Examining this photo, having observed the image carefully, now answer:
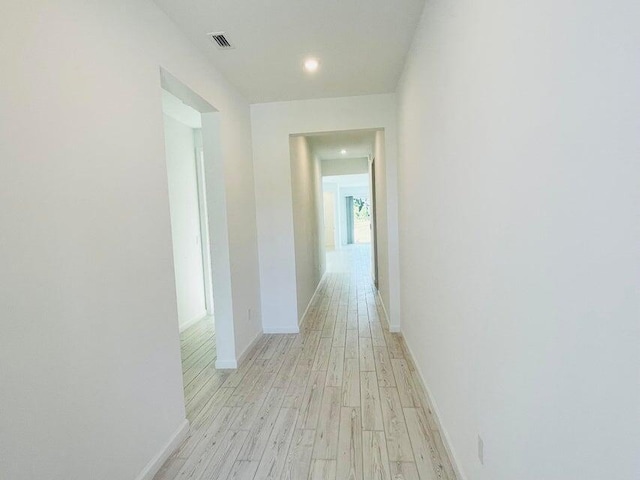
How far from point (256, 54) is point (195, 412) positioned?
2670mm

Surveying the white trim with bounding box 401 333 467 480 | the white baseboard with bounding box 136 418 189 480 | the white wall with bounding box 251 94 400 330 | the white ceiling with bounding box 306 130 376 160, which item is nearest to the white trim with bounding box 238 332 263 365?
the white wall with bounding box 251 94 400 330

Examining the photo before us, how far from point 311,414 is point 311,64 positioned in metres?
2.67

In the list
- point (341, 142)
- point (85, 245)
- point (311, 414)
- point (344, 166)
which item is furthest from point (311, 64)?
point (344, 166)

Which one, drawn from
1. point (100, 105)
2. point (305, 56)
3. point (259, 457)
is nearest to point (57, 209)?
point (100, 105)

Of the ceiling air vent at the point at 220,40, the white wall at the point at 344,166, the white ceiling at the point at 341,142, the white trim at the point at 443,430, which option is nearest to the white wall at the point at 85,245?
the ceiling air vent at the point at 220,40

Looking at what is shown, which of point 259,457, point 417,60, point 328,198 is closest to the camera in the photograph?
point 259,457

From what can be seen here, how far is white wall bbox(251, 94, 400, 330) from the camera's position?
3648 millimetres

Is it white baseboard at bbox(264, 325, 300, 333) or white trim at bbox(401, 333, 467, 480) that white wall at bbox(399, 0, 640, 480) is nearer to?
white trim at bbox(401, 333, 467, 480)

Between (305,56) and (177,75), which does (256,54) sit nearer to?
(305,56)

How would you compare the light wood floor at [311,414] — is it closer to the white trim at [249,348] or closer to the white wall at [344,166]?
the white trim at [249,348]

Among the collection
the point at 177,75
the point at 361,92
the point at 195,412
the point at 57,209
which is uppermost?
Answer: the point at 361,92

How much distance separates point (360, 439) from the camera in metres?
2.00

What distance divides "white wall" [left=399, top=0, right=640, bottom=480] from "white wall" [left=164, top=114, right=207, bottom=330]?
3.35 m

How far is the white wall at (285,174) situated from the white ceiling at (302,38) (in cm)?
32
